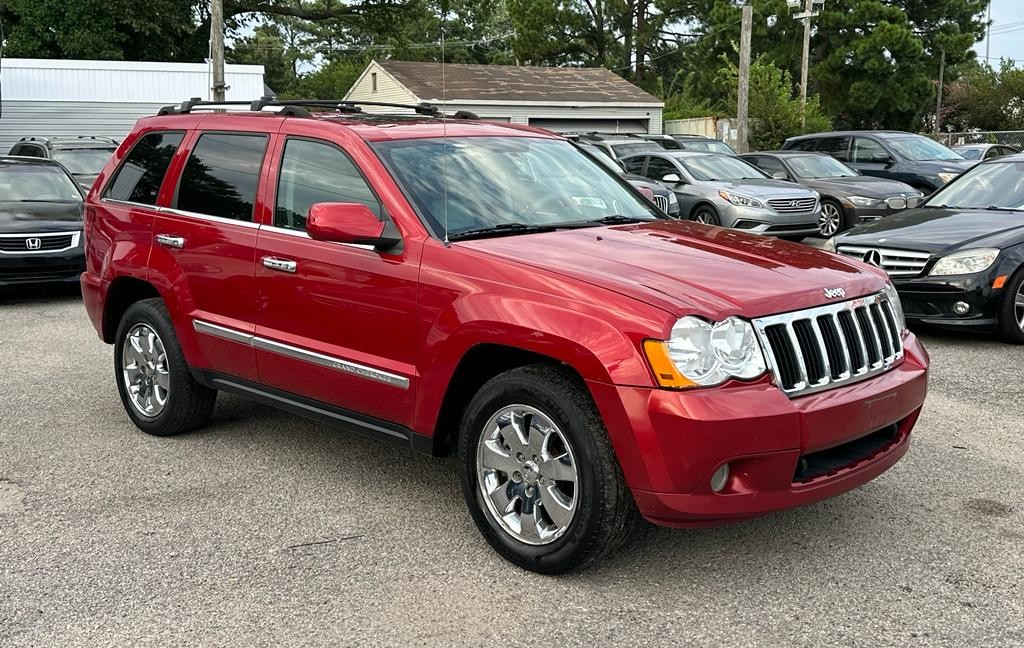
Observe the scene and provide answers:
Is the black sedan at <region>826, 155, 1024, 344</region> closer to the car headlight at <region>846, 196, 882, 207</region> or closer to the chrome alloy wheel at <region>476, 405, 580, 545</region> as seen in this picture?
the chrome alloy wheel at <region>476, 405, 580, 545</region>

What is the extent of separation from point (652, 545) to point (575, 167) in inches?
83.2

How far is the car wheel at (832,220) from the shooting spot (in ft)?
52.4

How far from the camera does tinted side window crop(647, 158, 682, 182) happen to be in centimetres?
1605

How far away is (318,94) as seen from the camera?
70.3m

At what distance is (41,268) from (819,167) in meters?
12.5

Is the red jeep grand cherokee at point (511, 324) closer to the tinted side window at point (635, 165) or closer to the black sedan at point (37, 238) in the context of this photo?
the black sedan at point (37, 238)

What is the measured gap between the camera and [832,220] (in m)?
16.1

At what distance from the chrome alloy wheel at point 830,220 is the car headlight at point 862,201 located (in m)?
0.29

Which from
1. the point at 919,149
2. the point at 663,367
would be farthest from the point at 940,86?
the point at 663,367

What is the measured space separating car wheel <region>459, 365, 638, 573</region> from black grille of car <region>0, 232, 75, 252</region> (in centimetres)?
851

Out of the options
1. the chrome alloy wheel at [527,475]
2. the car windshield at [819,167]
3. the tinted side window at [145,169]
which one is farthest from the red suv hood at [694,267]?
the car windshield at [819,167]

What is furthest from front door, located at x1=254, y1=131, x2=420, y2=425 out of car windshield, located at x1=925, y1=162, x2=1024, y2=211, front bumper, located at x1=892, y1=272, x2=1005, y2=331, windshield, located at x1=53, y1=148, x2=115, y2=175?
windshield, located at x1=53, y1=148, x2=115, y2=175

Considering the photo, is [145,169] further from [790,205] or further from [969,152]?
[969,152]

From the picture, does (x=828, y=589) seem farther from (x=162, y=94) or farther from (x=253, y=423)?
(x=162, y=94)
